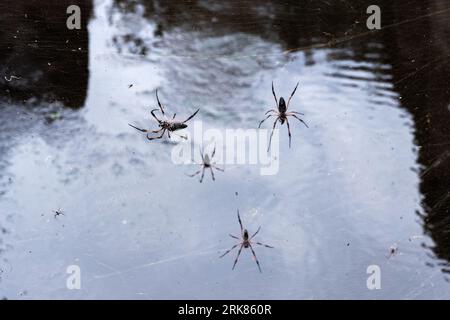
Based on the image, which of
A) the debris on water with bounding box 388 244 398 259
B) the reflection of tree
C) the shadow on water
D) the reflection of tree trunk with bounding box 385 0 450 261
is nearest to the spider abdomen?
the reflection of tree

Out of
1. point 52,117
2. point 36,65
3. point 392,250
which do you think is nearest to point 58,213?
point 52,117

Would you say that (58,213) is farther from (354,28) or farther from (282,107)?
(354,28)

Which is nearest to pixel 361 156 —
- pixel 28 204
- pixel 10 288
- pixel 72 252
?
pixel 72 252

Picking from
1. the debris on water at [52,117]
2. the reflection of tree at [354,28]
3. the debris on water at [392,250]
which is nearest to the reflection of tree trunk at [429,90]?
the reflection of tree at [354,28]

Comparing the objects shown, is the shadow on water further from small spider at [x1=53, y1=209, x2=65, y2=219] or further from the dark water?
small spider at [x1=53, y1=209, x2=65, y2=219]

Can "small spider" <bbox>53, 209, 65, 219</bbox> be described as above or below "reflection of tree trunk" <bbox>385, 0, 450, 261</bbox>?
below

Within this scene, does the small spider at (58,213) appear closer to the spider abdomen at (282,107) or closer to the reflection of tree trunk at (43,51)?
the reflection of tree trunk at (43,51)
